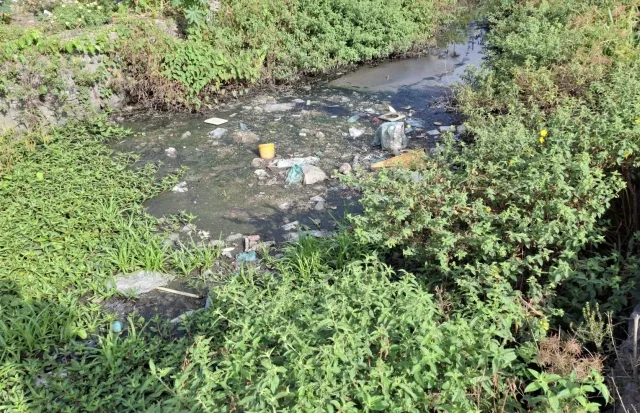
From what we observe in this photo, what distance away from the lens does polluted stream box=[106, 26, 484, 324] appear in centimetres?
387

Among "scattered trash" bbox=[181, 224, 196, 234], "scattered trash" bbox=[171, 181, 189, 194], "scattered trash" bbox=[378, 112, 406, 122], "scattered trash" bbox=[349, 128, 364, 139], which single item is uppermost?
"scattered trash" bbox=[378, 112, 406, 122]

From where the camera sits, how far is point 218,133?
5309 millimetres

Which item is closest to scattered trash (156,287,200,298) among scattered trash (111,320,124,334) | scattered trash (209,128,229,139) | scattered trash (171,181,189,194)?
scattered trash (111,320,124,334)

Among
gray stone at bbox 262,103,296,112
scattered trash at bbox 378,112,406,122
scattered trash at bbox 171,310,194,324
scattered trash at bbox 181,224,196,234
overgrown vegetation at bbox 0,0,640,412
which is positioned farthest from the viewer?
gray stone at bbox 262,103,296,112

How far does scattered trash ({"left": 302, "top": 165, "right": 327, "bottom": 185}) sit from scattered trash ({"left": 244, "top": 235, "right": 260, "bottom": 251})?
84 cm

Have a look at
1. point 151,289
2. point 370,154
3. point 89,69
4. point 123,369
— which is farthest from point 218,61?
point 123,369

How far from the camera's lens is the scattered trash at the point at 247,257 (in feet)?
11.4

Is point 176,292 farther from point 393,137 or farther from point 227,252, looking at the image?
point 393,137

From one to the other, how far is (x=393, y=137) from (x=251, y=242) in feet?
6.07

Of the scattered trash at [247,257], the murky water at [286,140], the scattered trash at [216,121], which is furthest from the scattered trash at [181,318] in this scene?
the scattered trash at [216,121]

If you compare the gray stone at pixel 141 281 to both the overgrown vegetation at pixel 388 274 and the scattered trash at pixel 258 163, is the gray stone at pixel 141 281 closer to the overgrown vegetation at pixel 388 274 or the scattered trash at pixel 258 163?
the overgrown vegetation at pixel 388 274

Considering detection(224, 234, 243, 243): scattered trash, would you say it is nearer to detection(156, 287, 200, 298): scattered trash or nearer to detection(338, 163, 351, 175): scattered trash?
detection(156, 287, 200, 298): scattered trash

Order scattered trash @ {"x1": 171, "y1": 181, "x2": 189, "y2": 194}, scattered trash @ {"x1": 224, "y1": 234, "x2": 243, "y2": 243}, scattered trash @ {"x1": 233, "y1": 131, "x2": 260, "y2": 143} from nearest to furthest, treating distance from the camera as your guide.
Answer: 1. scattered trash @ {"x1": 224, "y1": 234, "x2": 243, "y2": 243}
2. scattered trash @ {"x1": 171, "y1": 181, "x2": 189, "y2": 194}
3. scattered trash @ {"x1": 233, "y1": 131, "x2": 260, "y2": 143}

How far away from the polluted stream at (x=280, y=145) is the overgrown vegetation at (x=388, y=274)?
0.93 feet
